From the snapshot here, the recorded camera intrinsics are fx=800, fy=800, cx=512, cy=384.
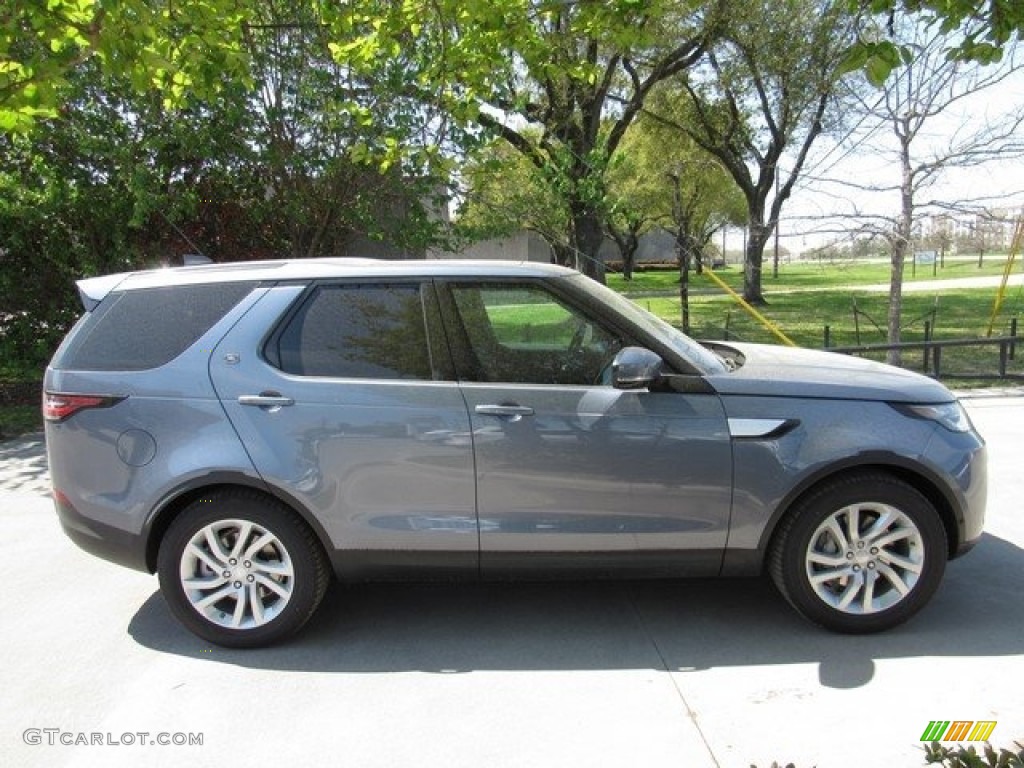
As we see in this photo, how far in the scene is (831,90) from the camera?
14328mm

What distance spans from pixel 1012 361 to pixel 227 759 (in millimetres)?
12955

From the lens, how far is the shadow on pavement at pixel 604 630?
3488 mm

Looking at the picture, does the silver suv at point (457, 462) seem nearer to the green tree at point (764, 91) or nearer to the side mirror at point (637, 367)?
the side mirror at point (637, 367)

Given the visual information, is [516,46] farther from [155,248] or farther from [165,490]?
[155,248]

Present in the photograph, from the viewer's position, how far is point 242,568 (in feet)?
11.9

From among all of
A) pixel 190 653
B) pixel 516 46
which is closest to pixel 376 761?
pixel 190 653

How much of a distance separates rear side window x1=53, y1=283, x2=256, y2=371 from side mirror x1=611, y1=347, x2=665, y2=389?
1.75 metres

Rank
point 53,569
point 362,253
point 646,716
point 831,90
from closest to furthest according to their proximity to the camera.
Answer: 1. point 646,716
2. point 53,569
3. point 362,253
4. point 831,90

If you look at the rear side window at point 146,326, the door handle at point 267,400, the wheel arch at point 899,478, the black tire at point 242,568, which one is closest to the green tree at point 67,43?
the rear side window at point 146,326

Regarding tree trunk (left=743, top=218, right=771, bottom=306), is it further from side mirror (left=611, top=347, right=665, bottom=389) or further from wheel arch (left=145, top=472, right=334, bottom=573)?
wheel arch (left=145, top=472, right=334, bottom=573)

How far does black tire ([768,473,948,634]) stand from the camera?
3.53 metres

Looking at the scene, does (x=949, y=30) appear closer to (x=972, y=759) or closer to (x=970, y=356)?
(x=972, y=759)

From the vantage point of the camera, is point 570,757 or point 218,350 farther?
point 218,350

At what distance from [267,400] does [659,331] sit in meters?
1.86
